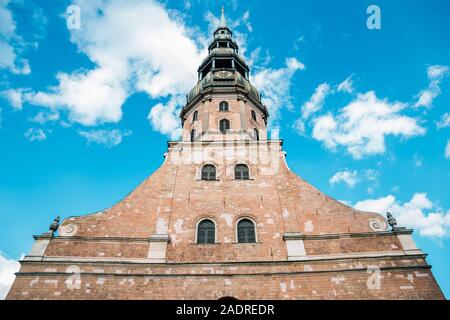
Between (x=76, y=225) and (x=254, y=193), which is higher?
(x=254, y=193)

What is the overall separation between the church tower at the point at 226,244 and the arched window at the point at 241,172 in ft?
0.20

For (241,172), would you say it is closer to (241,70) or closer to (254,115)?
(254,115)

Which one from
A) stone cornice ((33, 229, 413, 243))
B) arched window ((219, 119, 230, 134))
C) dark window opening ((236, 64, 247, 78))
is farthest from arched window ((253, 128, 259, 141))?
stone cornice ((33, 229, 413, 243))

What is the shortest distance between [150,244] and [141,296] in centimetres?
197

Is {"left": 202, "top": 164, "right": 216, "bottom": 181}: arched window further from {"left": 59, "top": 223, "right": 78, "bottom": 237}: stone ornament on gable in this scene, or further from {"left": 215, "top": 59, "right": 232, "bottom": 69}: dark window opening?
{"left": 215, "top": 59, "right": 232, "bottom": 69}: dark window opening

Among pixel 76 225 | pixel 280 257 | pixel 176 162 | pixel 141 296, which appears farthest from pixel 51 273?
pixel 280 257

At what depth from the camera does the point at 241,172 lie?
15430 millimetres

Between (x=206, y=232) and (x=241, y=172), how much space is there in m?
3.64

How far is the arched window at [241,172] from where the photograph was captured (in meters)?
15.2

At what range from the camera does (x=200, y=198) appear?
14.1m

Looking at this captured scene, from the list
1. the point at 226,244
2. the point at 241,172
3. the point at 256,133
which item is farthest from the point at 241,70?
the point at 226,244

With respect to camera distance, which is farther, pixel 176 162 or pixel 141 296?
pixel 176 162
